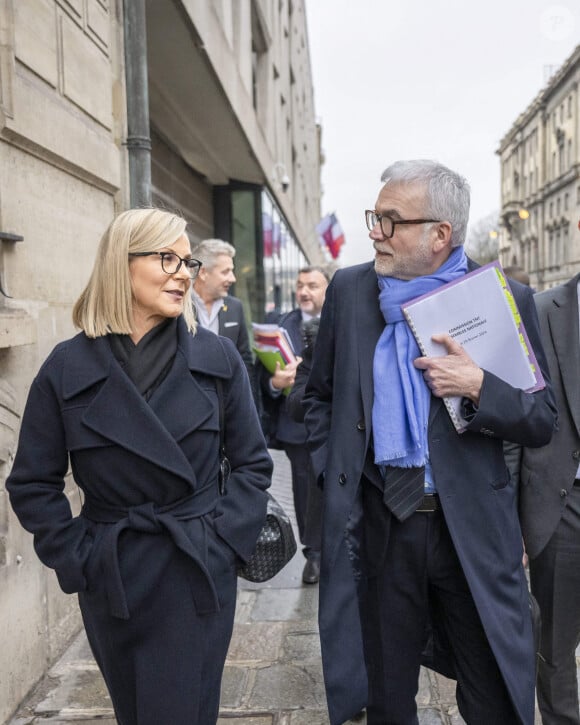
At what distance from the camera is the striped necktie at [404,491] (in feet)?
7.36

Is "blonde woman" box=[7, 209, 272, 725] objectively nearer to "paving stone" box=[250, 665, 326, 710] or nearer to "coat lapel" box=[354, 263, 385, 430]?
"coat lapel" box=[354, 263, 385, 430]

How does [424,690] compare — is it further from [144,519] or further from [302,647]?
[144,519]

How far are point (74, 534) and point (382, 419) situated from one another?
0.98 m

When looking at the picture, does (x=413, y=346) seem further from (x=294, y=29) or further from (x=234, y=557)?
(x=294, y=29)

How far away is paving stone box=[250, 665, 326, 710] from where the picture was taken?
327cm

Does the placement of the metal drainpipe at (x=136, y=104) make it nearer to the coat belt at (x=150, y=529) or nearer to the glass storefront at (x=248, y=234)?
the coat belt at (x=150, y=529)

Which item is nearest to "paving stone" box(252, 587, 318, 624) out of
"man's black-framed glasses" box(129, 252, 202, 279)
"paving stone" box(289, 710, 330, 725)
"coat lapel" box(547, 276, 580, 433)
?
"paving stone" box(289, 710, 330, 725)

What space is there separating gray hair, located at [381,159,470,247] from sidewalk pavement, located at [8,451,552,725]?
7.02ft

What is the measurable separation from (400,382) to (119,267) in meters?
0.94

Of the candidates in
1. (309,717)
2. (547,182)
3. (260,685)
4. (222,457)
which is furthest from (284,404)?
(547,182)

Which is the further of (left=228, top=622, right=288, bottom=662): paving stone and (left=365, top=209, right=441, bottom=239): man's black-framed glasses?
(left=228, top=622, right=288, bottom=662): paving stone

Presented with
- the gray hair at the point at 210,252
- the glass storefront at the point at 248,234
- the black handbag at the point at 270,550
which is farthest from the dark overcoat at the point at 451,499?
the glass storefront at the point at 248,234

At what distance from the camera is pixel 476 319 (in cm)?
231

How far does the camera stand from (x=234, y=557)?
7.23 feet
